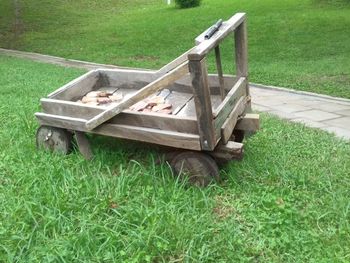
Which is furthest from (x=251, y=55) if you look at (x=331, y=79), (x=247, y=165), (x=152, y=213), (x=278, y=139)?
(x=152, y=213)

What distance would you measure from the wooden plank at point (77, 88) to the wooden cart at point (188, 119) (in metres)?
0.01

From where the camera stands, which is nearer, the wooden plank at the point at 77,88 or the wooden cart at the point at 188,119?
the wooden cart at the point at 188,119

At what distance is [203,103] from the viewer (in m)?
3.82

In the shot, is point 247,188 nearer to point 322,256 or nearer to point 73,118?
point 322,256

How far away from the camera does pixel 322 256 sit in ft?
10.6

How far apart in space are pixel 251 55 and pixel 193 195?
9297 millimetres

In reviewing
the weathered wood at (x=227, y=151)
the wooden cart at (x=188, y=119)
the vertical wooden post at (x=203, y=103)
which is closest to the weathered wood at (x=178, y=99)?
the wooden cart at (x=188, y=119)

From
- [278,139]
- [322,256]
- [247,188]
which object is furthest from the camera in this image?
[278,139]

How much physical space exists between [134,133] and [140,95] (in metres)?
0.30

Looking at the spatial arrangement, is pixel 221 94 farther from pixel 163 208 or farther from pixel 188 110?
pixel 163 208

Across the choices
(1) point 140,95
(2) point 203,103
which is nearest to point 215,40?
(2) point 203,103

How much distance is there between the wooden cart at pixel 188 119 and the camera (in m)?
3.86

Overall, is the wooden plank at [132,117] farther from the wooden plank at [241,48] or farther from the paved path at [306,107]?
the paved path at [306,107]

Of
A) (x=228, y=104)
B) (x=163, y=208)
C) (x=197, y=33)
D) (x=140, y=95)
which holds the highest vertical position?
(x=140, y=95)
